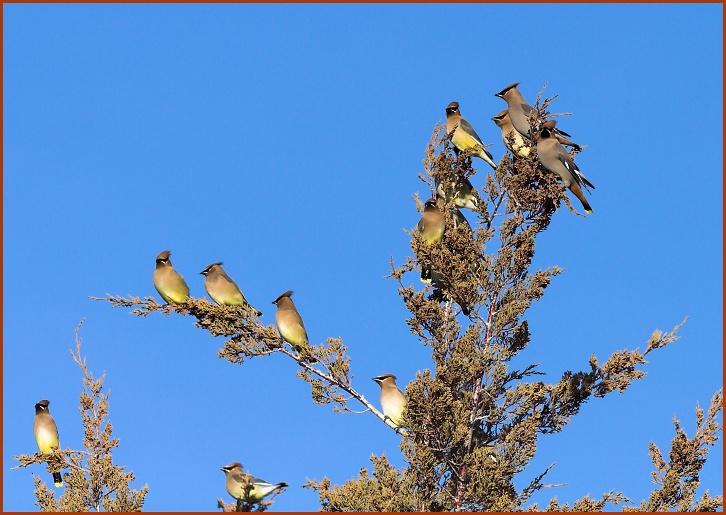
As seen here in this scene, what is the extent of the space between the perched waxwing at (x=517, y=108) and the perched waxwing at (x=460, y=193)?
60 centimetres

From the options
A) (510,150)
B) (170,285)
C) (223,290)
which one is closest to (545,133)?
(510,150)

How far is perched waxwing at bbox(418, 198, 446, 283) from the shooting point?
898 centimetres

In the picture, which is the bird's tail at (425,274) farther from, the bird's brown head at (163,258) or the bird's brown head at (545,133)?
the bird's brown head at (163,258)

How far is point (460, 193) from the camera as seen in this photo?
31.1 ft

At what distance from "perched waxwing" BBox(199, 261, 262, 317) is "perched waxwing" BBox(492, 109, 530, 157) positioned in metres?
2.37

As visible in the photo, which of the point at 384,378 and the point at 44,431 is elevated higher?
the point at 44,431

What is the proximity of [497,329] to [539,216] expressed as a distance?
924mm

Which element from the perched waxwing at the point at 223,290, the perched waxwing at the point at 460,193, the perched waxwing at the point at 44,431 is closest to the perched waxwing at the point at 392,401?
the perched waxwing at the point at 223,290

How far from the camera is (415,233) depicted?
869cm

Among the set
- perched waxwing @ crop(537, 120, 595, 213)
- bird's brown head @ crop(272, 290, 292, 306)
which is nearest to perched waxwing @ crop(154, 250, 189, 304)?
bird's brown head @ crop(272, 290, 292, 306)

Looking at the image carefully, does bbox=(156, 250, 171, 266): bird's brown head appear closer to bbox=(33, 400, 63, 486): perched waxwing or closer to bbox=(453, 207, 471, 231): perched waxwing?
bbox=(33, 400, 63, 486): perched waxwing

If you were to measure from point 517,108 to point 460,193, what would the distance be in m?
0.91

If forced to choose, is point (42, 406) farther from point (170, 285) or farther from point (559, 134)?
point (559, 134)

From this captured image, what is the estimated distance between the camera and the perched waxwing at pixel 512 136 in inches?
354
